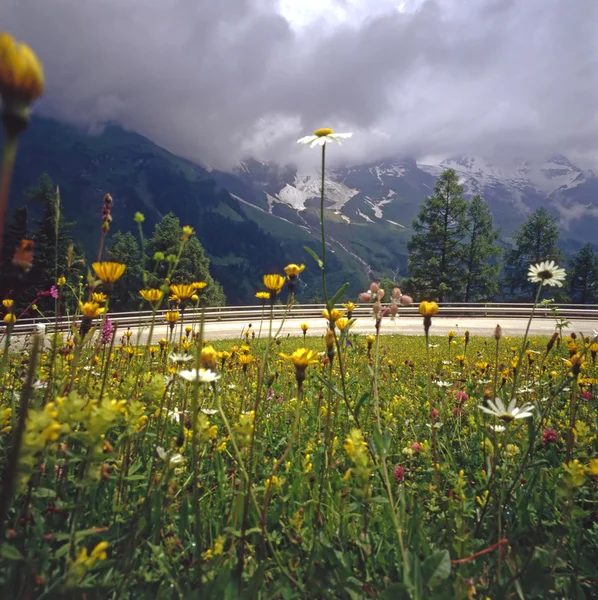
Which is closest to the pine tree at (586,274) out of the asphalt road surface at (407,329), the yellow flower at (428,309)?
the asphalt road surface at (407,329)

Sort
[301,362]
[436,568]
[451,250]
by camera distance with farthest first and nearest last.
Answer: [451,250]
[301,362]
[436,568]

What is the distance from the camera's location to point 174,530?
1.60 metres

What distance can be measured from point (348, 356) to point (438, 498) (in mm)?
4413

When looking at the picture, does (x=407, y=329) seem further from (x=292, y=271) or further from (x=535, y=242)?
(x=535, y=242)

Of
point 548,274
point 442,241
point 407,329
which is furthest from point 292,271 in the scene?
point 442,241

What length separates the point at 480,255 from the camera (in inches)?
1356

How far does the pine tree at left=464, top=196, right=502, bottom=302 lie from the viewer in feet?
111

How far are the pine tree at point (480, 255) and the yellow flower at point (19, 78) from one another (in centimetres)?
3608

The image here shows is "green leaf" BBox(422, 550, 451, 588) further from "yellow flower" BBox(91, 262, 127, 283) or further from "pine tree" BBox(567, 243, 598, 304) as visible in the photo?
"pine tree" BBox(567, 243, 598, 304)

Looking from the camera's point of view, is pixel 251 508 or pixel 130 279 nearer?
pixel 251 508

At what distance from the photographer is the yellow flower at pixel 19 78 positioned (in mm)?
536

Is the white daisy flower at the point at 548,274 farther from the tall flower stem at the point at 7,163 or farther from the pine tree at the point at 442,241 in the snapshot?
the pine tree at the point at 442,241

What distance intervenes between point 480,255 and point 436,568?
124 ft

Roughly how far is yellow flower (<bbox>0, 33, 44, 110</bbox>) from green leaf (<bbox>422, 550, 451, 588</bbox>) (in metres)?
1.60
